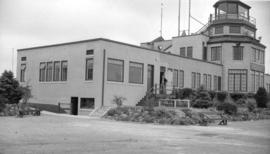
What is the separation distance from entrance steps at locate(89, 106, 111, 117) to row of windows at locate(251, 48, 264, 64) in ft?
76.0

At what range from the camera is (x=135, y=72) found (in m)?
29.2

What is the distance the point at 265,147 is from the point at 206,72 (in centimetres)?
2712

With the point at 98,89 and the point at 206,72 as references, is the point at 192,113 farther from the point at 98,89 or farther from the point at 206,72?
the point at 206,72

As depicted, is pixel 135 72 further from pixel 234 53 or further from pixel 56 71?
pixel 234 53

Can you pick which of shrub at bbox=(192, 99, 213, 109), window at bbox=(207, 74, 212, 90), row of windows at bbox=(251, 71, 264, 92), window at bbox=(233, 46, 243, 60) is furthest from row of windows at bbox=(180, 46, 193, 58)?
shrub at bbox=(192, 99, 213, 109)

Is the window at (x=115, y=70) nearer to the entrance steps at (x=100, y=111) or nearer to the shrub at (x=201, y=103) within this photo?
the entrance steps at (x=100, y=111)

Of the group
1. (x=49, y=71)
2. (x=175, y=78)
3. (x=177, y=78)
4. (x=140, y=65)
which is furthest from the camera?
(x=177, y=78)

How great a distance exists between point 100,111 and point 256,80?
80.7 ft

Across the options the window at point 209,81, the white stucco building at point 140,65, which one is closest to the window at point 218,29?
the white stucco building at point 140,65

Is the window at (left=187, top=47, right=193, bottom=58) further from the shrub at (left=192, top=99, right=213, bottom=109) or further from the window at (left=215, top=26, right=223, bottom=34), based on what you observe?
the shrub at (left=192, top=99, right=213, bottom=109)

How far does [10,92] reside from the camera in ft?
92.2

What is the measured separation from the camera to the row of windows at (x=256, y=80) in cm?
4256

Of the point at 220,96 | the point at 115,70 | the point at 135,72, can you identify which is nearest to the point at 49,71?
the point at 115,70

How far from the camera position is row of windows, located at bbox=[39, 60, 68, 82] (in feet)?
97.2
